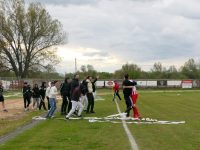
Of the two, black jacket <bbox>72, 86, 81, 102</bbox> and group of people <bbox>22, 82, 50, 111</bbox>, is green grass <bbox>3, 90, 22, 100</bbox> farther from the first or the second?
black jacket <bbox>72, 86, 81, 102</bbox>

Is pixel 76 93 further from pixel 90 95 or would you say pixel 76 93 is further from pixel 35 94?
pixel 35 94

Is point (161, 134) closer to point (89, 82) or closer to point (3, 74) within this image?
point (89, 82)

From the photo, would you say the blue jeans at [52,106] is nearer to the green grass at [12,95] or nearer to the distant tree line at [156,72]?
the green grass at [12,95]

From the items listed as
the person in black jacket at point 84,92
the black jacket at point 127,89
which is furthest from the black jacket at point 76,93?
the person in black jacket at point 84,92

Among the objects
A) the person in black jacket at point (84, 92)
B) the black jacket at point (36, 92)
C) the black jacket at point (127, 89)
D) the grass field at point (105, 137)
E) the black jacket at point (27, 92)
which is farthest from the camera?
the black jacket at point (36, 92)

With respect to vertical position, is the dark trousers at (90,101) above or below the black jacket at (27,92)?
below

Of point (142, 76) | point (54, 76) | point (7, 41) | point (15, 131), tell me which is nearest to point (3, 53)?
point (7, 41)

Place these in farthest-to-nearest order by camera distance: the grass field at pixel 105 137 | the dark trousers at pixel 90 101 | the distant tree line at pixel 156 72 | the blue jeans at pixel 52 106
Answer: the distant tree line at pixel 156 72
the dark trousers at pixel 90 101
the blue jeans at pixel 52 106
the grass field at pixel 105 137

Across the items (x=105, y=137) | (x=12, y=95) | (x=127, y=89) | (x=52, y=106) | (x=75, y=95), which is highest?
(x=127, y=89)

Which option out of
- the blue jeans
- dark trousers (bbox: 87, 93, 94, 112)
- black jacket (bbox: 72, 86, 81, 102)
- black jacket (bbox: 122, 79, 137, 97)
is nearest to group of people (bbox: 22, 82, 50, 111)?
dark trousers (bbox: 87, 93, 94, 112)

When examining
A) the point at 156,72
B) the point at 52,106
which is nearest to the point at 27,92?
the point at 52,106

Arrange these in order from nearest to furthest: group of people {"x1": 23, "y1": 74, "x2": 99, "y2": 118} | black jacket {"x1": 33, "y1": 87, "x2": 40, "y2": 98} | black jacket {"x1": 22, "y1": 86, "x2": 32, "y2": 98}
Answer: group of people {"x1": 23, "y1": 74, "x2": 99, "y2": 118}
black jacket {"x1": 22, "y1": 86, "x2": 32, "y2": 98}
black jacket {"x1": 33, "y1": 87, "x2": 40, "y2": 98}

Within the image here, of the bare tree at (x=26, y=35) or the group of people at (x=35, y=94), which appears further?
the bare tree at (x=26, y=35)

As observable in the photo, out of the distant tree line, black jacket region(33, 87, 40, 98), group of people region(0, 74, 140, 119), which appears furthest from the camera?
the distant tree line
